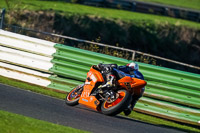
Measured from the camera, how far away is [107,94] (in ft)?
25.6

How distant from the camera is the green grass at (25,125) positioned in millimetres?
5625

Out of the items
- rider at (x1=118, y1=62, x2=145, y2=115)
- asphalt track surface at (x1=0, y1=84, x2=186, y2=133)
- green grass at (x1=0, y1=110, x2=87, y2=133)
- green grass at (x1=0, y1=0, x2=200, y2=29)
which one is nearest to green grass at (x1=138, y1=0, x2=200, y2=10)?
green grass at (x1=0, y1=0, x2=200, y2=29)

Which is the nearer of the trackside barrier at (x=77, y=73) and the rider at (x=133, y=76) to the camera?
the rider at (x=133, y=76)

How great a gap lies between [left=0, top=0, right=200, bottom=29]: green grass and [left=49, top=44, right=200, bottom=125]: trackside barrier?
11.2 metres

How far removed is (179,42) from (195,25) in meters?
3.18

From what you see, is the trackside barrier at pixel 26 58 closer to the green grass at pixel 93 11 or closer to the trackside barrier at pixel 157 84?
the trackside barrier at pixel 157 84

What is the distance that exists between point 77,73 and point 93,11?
46.0ft

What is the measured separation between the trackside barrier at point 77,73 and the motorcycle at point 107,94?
5.33ft

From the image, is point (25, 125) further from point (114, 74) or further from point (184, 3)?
point (184, 3)

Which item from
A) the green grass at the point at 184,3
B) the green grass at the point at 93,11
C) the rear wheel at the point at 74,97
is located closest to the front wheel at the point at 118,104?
the rear wheel at the point at 74,97

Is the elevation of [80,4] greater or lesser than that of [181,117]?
greater

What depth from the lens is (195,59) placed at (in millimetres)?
21875

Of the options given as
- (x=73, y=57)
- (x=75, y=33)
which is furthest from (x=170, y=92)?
(x=75, y=33)

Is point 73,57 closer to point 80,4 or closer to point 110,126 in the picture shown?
point 110,126
